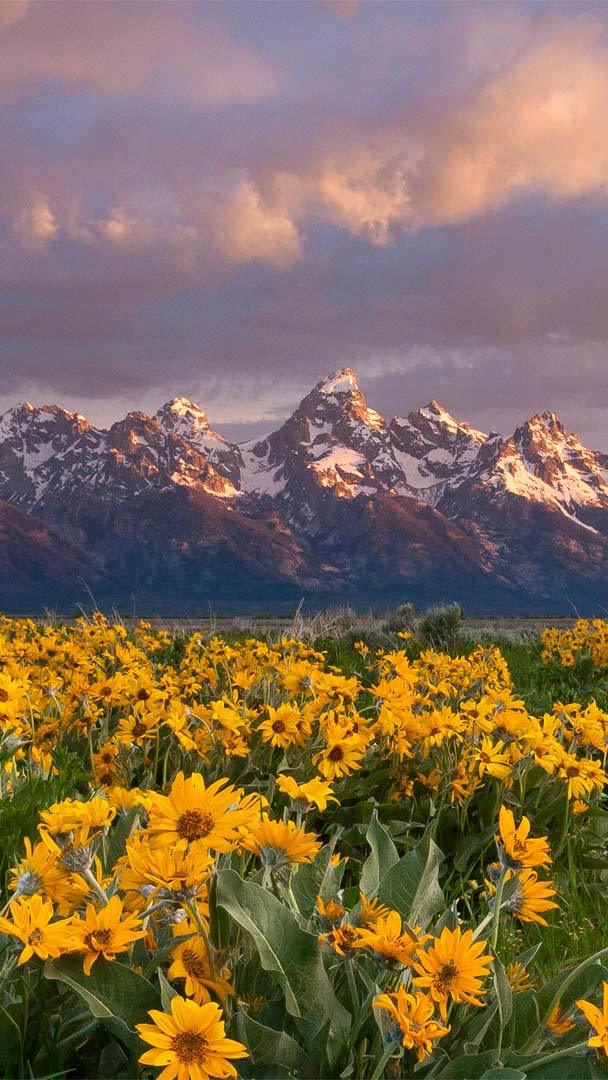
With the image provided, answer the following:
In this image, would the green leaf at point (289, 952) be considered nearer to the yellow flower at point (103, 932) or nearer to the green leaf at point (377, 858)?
the yellow flower at point (103, 932)

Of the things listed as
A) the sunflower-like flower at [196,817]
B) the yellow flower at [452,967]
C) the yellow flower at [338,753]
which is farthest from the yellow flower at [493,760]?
the sunflower-like flower at [196,817]

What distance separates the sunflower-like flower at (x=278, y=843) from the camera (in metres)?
1.87

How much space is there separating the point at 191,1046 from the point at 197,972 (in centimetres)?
38

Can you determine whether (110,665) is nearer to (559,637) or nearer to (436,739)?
(436,739)

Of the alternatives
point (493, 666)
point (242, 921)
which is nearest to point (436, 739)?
point (242, 921)

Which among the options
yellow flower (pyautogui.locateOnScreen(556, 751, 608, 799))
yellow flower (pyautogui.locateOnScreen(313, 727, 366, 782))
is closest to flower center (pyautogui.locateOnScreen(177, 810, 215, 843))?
yellow flower (pyautogui.locateOnScreen(313, 727, 366, 782))

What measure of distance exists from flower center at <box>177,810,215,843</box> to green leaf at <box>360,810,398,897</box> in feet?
2.85

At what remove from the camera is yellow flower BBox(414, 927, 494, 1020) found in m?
1.58

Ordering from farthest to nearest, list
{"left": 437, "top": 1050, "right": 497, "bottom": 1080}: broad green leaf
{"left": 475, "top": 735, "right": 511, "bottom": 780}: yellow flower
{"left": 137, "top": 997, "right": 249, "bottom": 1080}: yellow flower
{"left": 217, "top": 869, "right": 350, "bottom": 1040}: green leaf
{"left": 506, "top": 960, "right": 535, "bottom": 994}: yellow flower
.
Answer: {"left": 475, "top": 735, "right": 511, "bottom": 780}: yellow flower → {"left": 506, "top": 960, "right": 535, "bottom": 994}: yellow flower → {"left": 217, "top": 869, "right": 350, "bottom": 1040}: green leaf → {"left": 437, "top": 1050, "right": 497, "bottom": 1080}: broad green leaf → {"left": 137, "top": 997, "right": 249, "bottom": 1080}: yellow flower

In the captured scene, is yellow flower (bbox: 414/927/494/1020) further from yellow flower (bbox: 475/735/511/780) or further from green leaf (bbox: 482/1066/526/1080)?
yellow flower (bbox: 475/735/511/780)

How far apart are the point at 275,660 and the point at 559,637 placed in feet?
17.5

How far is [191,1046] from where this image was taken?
54.3 inches

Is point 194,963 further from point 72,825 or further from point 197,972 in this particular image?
point 72,825

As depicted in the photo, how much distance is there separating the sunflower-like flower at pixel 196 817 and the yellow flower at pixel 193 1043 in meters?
0.31
